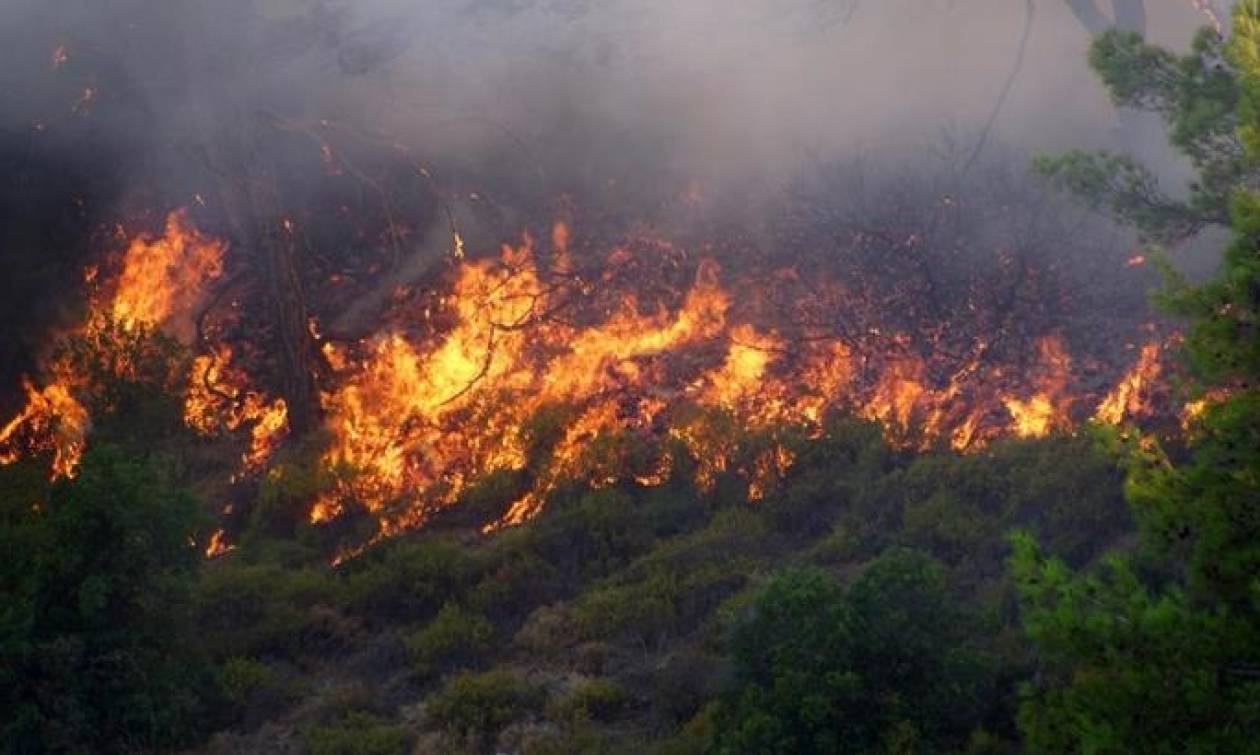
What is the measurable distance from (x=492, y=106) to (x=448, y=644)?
911cm

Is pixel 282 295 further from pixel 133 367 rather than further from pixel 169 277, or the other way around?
pixel 169 277

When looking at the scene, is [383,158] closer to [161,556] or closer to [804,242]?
[804,242]

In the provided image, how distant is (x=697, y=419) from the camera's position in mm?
10992

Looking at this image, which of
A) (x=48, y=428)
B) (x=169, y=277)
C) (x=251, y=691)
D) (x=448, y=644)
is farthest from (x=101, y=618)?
A: (x=169, y=277)

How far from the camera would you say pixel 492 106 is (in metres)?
16.3

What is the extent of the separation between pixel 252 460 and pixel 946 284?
6075 millimetres

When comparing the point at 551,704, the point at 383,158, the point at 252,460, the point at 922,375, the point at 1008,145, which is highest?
the point at 383,158

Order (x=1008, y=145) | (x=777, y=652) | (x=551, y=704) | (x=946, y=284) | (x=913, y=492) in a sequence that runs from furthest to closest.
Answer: (x=1008, y=145)
(x=946, y=284)
(x=913, y=492)
(x=551, y=704)
(x=777, y=652)

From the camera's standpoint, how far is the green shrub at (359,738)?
290 inches

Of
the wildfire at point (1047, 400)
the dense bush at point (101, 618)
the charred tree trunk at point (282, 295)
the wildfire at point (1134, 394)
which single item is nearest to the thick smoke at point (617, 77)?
the charred tree trunk at point (282, 295)

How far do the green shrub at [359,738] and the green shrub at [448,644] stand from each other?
727mm

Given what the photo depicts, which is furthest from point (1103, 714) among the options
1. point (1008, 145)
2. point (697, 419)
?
point (1008, 145)

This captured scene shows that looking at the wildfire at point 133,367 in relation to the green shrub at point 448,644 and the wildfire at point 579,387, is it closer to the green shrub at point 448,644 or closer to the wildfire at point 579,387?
the wildfire at point 579,387

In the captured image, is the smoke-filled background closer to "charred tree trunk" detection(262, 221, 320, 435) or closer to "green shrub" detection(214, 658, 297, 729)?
"charred tree trunk" detection(262, 221, 320, 435)
